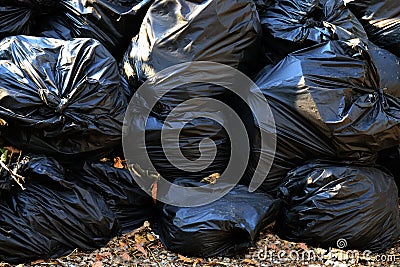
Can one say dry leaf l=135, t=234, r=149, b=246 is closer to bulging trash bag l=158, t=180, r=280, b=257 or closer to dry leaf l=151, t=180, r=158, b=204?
bulging trash bag l=158, t=180, r=280, b=257

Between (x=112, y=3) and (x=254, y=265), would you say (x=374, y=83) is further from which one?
(x=112, y=3)

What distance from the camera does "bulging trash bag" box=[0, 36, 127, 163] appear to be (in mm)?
2604

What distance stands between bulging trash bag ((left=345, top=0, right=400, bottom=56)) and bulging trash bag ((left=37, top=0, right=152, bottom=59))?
136 cm

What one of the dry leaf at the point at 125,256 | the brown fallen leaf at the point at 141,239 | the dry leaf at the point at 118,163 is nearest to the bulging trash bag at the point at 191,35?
the dry leaf at the point at 118,163

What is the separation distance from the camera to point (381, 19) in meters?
3.42

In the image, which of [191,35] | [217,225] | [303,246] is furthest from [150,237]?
[191,35]

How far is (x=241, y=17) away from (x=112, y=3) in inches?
32.2

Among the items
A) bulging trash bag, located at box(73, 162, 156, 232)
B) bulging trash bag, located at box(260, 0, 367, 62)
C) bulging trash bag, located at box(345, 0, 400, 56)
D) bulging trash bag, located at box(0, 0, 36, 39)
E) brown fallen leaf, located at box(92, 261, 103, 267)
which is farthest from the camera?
bulging trash bag, located at box(345, 0, 400, 56)

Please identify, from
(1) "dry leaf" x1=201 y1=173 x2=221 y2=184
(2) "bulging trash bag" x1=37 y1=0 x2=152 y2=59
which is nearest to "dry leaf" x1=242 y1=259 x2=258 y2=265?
(1) "dry leaf" x1=201 y1=173 x2=221 y2=184

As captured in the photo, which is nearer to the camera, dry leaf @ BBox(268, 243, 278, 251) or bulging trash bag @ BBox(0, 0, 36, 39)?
dry leaf @ BBox(268, 243, 278, 251)

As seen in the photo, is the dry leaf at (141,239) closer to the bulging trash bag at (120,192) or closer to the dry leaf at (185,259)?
the bulging trash bag at (120,192)

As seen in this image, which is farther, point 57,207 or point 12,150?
point 12,150

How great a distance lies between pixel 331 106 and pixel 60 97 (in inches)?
54.2

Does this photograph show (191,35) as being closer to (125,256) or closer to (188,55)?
(188,55)
